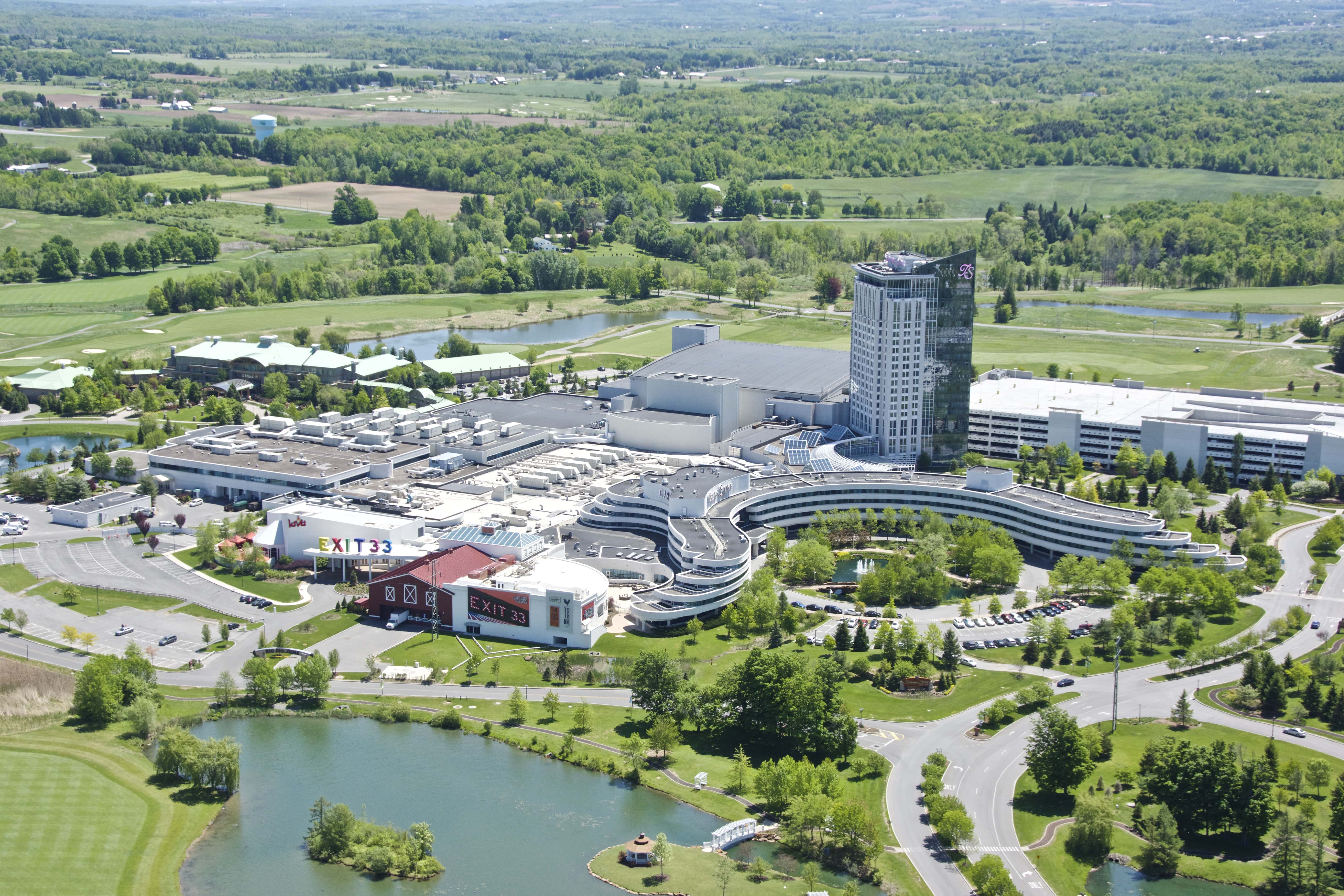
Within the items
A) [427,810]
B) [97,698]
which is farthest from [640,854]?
[97,698]

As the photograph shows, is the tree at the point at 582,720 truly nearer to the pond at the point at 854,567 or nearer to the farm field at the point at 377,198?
the pond at the point at 854,567

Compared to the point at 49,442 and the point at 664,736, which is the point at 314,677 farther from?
the point at 49,442

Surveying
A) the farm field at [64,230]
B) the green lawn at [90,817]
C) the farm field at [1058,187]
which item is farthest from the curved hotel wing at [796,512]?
the farm field at [1058,187]

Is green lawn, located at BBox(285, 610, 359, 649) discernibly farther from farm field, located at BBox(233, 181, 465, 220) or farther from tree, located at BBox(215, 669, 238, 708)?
farm field, located at BBox(233, 181, 465, 220)

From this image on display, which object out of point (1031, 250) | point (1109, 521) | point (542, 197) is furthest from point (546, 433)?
point (542, 197)

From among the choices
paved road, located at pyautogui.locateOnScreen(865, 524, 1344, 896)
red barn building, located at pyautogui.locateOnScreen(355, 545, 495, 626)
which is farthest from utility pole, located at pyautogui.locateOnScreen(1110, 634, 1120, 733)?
red barn building, located at pyautogui.locateOnScreen(355, 545, 495, 626)
